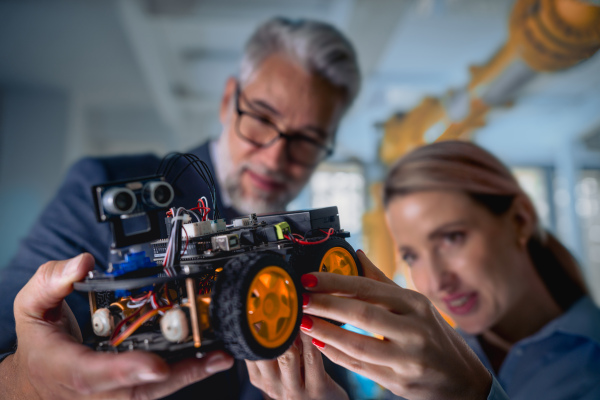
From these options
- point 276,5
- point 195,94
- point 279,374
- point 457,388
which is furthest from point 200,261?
point 195,94

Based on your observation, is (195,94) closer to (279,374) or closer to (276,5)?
(276,5)

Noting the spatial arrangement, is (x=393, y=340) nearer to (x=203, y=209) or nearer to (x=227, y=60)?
(x=203, y=209)

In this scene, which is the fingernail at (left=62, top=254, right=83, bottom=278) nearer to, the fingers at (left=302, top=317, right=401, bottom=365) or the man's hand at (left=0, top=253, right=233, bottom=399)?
the man's hand at (left=0, top=253, right=233, bottom=399)

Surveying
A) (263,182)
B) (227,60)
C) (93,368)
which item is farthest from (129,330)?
(227,60)

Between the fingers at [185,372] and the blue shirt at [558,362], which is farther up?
the fingers at [185,372]

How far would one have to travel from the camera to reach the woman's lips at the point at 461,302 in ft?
2.98

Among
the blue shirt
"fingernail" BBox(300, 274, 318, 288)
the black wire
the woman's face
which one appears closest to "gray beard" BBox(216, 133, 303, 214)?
the black wire

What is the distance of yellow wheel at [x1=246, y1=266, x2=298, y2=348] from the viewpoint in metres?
0.49

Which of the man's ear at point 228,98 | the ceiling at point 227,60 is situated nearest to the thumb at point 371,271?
the man's ear at point 228,98

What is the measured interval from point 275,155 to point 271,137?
0.06 meters

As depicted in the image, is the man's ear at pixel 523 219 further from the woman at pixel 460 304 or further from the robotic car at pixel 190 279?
the robotic car at pixel 190 279

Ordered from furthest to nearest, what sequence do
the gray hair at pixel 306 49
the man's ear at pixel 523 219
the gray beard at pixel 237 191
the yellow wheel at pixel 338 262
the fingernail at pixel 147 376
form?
the gray hair at pixel 306 49, the man's ear at pixel 523 219, the gray beard at pixel 237 191, the yellow wheel at pixel 338 262, the fingernail at pixel 147 376

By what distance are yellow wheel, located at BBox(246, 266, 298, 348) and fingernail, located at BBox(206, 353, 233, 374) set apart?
6 centimetres

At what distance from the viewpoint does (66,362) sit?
0.45 metres
